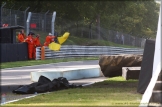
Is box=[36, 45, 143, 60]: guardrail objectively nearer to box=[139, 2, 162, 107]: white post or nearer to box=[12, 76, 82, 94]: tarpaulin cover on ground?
box=[12, 76, 82, 94]: tarpaulin cover on ground

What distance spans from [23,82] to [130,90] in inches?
193

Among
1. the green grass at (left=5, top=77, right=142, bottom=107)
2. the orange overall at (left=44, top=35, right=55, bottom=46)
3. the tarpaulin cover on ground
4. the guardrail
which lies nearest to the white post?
the green grass at (left=5, top=77, right=142, bottom=107)

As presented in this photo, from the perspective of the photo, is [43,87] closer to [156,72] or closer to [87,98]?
[87,98]

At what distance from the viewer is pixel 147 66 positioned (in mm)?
12094

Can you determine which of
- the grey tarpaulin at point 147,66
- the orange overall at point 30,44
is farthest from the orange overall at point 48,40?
the grey tarpaulin at point 147,66

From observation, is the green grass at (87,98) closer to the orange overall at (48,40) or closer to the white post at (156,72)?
the white post at (156,72)

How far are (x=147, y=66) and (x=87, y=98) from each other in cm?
198

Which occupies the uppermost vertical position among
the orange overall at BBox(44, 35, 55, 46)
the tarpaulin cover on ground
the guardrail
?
the orange overall at BBox(44, 35, 55, 46)

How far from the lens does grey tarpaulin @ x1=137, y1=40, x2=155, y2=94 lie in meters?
12.0

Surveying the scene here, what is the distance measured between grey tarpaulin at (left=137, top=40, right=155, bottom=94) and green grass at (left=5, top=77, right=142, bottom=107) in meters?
0.25

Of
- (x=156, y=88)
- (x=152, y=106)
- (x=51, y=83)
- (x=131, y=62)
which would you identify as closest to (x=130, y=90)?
(x=51, y=83)

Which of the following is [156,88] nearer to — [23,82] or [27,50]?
[23,82]

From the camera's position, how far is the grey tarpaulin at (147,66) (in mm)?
11984

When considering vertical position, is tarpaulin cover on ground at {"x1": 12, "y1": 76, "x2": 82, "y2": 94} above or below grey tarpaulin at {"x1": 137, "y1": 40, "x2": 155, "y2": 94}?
below
